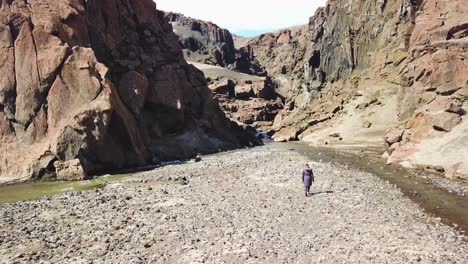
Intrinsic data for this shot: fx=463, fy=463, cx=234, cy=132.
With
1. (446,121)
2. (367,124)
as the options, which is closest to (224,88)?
(367,124)

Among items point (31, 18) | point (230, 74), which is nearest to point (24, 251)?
point (31, 18)

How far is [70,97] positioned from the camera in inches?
2009

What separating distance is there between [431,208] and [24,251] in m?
24.4

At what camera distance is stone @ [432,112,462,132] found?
49.0 m

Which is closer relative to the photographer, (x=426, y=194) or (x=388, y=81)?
(x=426, y=194)

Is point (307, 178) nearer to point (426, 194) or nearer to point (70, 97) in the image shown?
point (426, 194)

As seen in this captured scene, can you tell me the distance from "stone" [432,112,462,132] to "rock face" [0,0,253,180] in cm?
3421

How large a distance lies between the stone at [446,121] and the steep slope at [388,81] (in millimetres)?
97

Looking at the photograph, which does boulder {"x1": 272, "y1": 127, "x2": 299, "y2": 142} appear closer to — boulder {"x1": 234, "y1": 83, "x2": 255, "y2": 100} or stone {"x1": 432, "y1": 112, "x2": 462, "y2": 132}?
boulder {"x1": 234, "y1": 83, "x2": 255, "y2": 100}

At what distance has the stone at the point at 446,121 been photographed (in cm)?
4900

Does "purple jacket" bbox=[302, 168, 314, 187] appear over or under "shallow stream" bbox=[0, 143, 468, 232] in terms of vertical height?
over

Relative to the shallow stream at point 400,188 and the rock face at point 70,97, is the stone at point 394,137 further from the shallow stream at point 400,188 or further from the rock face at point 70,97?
the rock face at point 70,97

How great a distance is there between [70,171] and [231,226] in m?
26.8

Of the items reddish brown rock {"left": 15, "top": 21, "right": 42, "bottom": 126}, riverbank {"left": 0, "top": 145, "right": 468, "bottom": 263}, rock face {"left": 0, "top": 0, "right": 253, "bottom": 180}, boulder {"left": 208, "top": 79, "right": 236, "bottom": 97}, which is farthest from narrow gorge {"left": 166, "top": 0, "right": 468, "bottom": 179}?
reddish brown rock {"left": 15, "top": 21, "right": 42, "bottom": 126}
